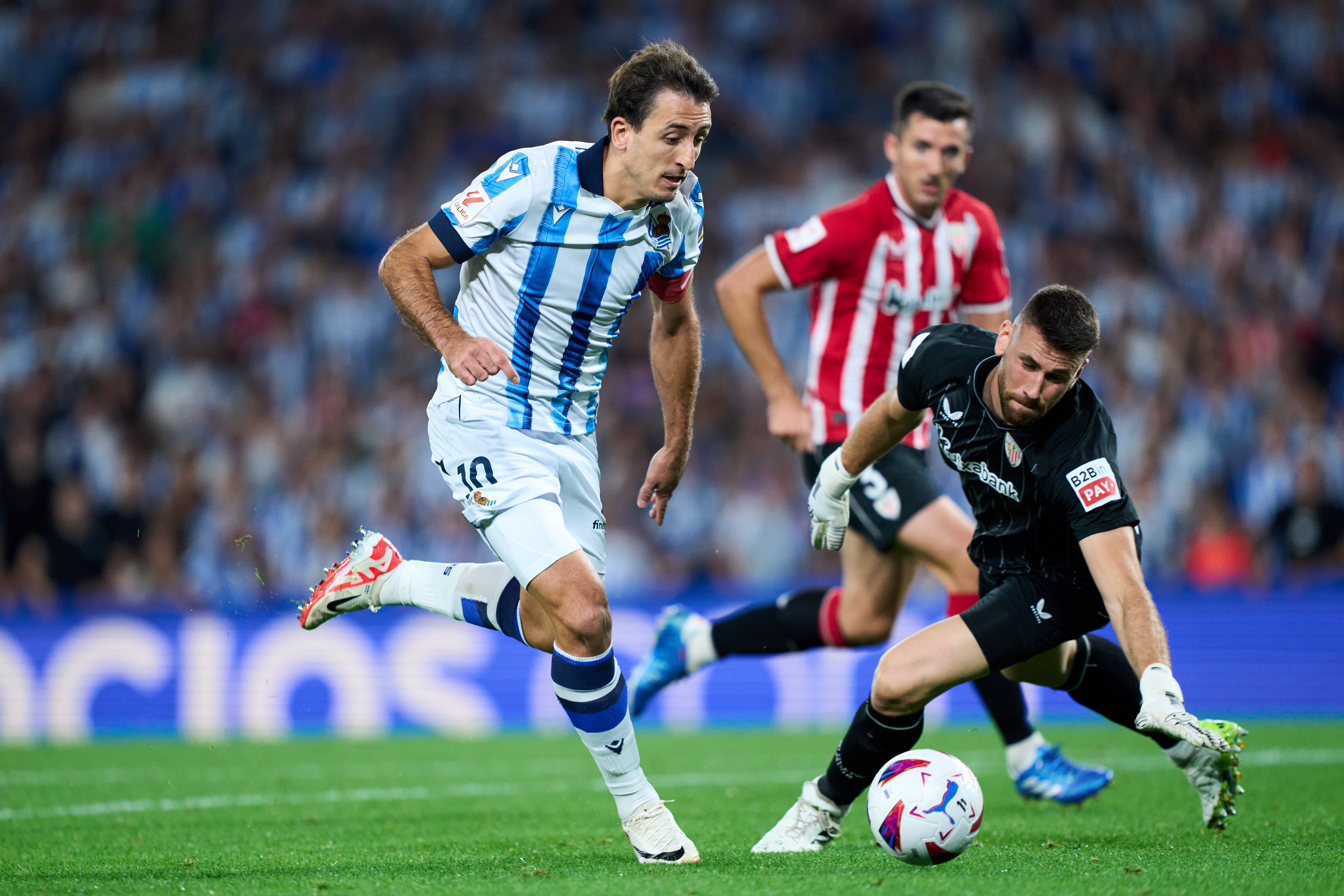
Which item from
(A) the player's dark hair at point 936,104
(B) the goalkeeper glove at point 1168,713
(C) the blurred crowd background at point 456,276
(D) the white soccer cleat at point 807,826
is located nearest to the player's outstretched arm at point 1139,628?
(B) the goalkeeper glove at point 1168,713

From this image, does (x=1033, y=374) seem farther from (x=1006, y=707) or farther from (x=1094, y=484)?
(x=1006, y=707)

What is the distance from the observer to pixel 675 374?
5.02 m

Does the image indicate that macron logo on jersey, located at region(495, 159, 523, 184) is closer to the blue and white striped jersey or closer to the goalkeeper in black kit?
the blue and white striped jersey

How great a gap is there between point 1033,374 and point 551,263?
1544 millimetres

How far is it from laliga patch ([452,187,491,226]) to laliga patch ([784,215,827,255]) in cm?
211

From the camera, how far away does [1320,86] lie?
14.7m

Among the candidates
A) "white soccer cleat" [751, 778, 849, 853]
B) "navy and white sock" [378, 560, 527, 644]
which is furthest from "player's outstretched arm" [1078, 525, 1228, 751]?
"navy and white sock" [378, 560, 527, 644]

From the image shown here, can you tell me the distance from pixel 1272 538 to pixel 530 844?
805 centimetres

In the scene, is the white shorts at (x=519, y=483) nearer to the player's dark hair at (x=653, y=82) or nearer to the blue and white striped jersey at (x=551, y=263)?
the blue and white striped jersey at (x=551, y=263)

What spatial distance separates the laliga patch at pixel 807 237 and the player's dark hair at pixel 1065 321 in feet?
7.44

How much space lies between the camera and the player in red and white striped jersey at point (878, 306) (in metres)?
6.13

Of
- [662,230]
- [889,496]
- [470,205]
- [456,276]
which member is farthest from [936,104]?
[456,276]

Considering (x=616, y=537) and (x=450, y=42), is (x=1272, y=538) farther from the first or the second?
(x=450, y=42)

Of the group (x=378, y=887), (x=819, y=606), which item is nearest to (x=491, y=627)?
(x=378, y=887)
